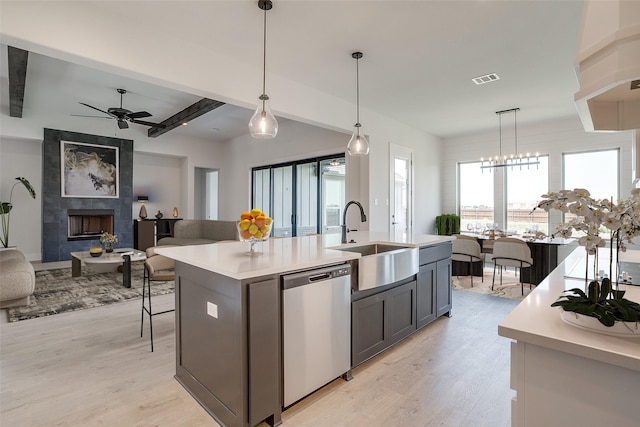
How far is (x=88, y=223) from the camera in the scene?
7.27 m

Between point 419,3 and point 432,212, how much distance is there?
5464 millimetres

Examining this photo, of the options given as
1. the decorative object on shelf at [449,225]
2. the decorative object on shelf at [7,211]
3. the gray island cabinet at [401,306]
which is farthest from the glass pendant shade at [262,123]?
the decorative object on shelf at [7,211]

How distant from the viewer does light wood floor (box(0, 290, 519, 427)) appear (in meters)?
1.90

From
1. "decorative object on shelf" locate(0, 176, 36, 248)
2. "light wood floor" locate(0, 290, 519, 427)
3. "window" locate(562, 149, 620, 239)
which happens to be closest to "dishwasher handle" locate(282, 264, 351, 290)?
"light wood floor" locate(0, 290, 519, 427)

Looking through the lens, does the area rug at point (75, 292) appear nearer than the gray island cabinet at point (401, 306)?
No

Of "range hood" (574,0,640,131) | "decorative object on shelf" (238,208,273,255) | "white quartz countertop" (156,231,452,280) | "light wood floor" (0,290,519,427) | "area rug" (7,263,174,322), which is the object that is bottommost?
"light wood floor" (0,290,519,427)

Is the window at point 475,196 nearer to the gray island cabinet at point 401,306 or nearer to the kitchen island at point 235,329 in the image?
the gray island cabinet at point 401,306

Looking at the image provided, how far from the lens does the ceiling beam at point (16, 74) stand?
11.3 feet

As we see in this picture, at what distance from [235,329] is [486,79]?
14.5ft

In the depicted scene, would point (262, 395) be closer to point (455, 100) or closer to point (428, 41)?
point (428, 41)

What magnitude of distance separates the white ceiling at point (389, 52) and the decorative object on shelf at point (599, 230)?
2.40 m

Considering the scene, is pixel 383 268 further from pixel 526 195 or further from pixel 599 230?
pixel 526 195

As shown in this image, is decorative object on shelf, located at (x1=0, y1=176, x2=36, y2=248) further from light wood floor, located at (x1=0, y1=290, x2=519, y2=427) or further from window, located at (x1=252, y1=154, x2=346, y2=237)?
window, located at (x1=252, y1=154, x2=346, y2=237)

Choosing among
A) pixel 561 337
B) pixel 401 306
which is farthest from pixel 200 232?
pixel 561 337
